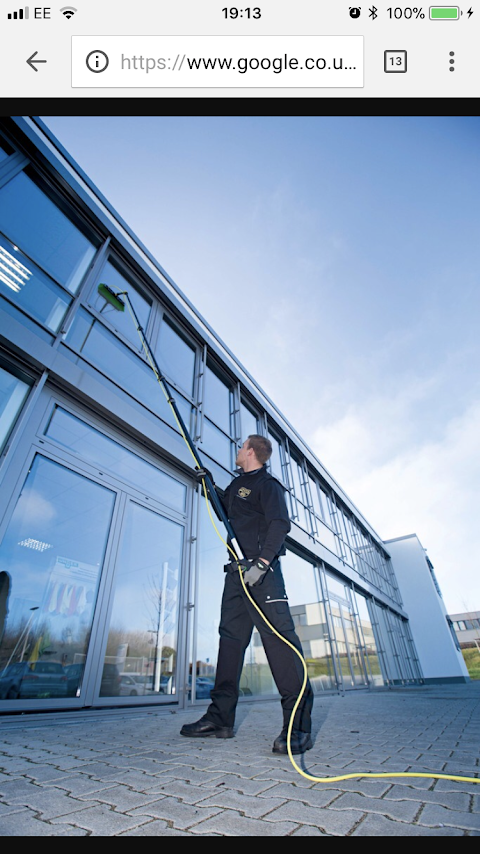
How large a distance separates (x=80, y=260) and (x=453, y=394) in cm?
579

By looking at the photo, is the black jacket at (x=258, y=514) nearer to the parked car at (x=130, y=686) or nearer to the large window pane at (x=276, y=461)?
the parked car at (x=130, y=686)

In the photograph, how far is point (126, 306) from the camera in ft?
18.8

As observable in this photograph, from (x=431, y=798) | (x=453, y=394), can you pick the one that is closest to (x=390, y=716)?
(x=431, y=798)

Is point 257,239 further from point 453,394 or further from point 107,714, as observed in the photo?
point 107,714

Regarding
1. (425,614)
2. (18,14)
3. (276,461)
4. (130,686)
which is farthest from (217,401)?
(425,614)

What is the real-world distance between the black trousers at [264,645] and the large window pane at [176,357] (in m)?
4.19

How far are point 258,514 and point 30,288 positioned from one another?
352 cm

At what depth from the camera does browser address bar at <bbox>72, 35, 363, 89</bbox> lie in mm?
1599

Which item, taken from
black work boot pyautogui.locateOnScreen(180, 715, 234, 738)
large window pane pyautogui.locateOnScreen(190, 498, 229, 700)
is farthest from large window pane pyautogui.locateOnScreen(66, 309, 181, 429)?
black work boot pyautogui.locateOnScreen(180, 715, 234, 738)

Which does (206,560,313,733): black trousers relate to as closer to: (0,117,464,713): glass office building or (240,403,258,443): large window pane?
(0,117,464,713): glass office building

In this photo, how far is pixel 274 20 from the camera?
155cm

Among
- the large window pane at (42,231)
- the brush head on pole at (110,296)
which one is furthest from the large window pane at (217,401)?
the large window pane at (42,231)

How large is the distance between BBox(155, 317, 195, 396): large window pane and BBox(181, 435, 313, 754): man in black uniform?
11.8 ft

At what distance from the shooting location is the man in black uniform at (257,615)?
2193 millimetres
